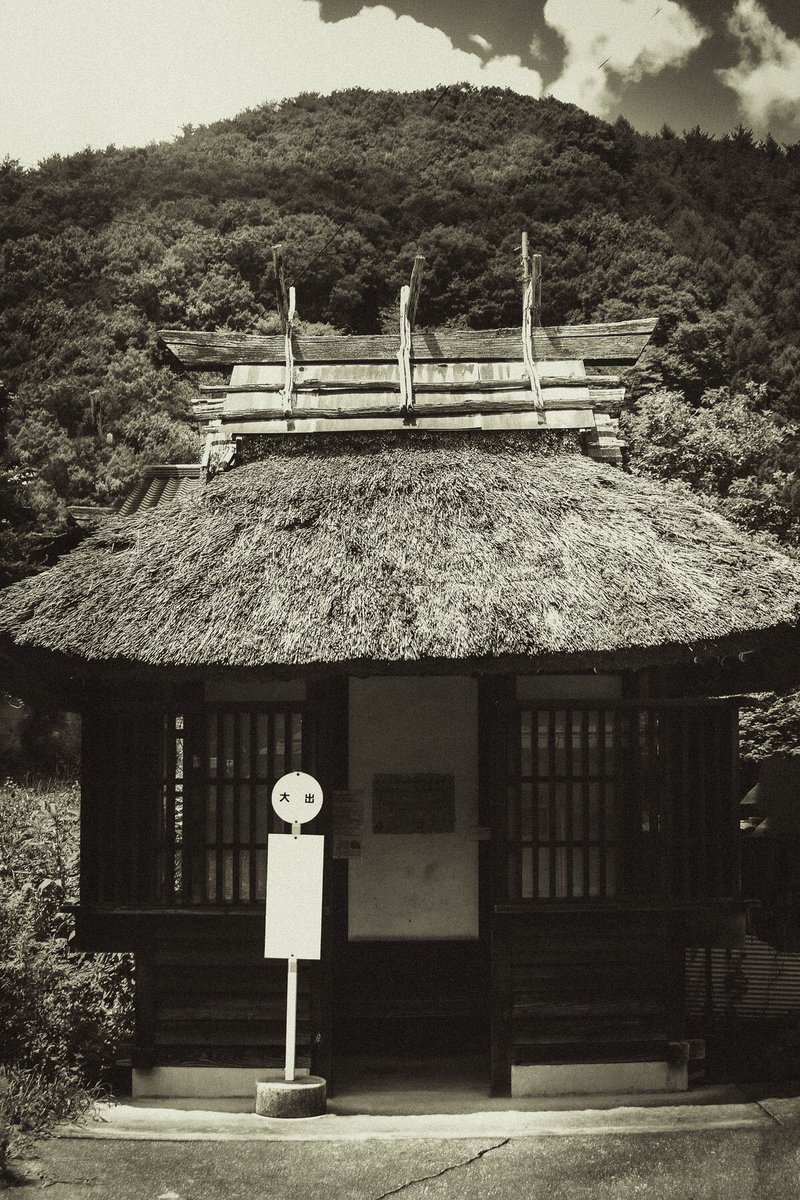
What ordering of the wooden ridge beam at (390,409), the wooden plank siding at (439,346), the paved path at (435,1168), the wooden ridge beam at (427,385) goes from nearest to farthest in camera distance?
1. the paved path at (435,1168)
2. the wooden ridge beam at (390,409)
3. the wooden ridge beam at (427,385)
4. the wooden plank siding at (439,346)

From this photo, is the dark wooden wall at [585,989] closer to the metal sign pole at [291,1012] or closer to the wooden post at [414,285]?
the metal sign pole at [291,1012]

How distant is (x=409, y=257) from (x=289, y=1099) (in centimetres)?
2681

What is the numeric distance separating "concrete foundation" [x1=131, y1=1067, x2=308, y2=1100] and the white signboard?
47.5 inches

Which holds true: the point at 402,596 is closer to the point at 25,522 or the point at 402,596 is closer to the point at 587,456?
the point at 587,456

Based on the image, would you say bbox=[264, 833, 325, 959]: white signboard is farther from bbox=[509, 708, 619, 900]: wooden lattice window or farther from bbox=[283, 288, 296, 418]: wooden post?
bbox=[283, 288, 296, 418]: wooden post

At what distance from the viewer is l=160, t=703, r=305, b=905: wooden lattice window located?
8.16 m

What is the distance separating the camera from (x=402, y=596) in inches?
310

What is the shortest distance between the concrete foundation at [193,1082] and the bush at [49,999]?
328 millimetres

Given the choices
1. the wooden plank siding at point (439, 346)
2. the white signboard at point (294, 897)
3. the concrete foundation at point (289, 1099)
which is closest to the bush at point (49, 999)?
the concrete foundation at point (289, 1099)

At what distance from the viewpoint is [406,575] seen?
8086mm

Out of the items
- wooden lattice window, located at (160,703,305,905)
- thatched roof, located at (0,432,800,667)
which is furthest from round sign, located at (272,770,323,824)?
thatched roof, located at (0,432,800,667)

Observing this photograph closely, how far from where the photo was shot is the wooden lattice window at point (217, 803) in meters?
8.16

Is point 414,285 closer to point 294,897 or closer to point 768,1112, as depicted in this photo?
point 294,897

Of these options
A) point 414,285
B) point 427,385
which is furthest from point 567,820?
point 414,285
